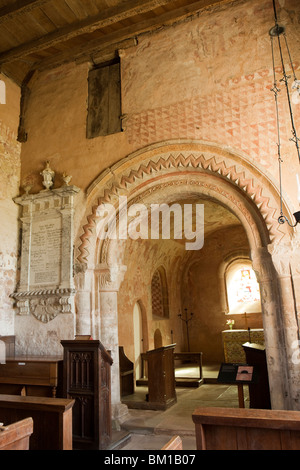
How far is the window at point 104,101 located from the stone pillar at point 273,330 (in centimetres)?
319

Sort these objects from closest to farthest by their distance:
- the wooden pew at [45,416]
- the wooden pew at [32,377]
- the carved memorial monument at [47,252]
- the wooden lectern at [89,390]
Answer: the wooden pew at [45,416]
the wooden lectern at [89,390]
the wooden pew at [32,377]
the carved memorial monument at [47,252]

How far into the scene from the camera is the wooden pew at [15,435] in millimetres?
2070

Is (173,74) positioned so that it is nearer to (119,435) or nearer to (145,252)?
(145,252)

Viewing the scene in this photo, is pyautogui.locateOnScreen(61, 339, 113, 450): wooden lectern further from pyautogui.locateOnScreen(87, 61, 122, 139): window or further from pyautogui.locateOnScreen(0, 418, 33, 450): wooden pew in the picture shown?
pyautogui.locateOnScreen(87, 61, 122, 139): window

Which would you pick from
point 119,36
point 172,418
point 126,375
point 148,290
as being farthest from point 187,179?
point 148,290

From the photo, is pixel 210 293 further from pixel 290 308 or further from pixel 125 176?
pixel 290 308

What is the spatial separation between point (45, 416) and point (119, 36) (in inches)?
236

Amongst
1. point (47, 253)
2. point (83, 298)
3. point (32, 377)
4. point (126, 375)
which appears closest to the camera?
point (32, 377)

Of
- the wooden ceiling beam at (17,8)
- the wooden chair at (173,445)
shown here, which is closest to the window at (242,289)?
the wooden ceiling beam at (17,8)

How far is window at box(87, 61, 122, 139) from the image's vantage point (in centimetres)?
621

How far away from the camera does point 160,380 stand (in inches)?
245

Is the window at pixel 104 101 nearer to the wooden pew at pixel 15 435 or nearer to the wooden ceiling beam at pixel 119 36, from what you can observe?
the wooden ceiling beam at pixel 119 36

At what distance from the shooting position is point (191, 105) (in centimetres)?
556

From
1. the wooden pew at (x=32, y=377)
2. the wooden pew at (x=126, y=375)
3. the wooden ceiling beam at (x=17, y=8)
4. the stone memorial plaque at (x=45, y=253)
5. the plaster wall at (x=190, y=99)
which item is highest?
the wooden ceiling beam at (x=17, y=8)
